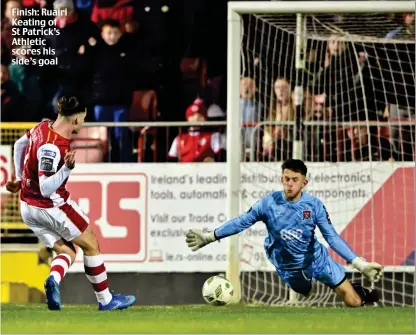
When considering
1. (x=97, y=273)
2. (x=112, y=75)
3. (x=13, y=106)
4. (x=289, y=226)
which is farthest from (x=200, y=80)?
(x=97, y=273)

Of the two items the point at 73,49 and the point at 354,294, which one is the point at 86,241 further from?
the point at 73,49

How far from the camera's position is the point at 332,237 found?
10.1m

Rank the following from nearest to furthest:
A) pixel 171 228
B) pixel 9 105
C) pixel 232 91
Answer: pixel 232 91 → pixel 171 228 → pixel 9 105

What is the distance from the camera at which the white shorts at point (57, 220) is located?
10.2 m

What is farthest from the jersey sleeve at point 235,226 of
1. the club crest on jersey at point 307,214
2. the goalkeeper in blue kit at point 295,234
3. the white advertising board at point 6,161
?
the white advertising board at point 6,161

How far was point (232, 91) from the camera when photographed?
11.9 metres

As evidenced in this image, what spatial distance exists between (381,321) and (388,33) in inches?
174

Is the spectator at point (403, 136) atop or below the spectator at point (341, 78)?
below

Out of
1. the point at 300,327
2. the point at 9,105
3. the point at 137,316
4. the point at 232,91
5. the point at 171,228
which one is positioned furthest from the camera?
the point at 9,105

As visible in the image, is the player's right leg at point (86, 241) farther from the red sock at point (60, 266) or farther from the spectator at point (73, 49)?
the spectator at point (73, 49)

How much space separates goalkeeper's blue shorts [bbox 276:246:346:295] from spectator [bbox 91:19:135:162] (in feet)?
10.9

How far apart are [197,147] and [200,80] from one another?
2.81 ft

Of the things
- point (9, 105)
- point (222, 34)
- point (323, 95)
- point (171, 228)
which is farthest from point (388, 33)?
point (9, 105)

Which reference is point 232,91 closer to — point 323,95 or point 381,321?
point 323,95
